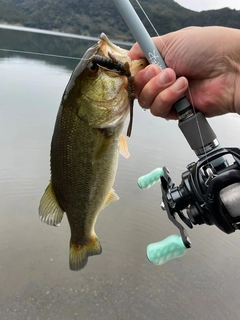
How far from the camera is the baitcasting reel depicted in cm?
124

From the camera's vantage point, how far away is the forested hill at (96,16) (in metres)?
24.7

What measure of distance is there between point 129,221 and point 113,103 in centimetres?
270

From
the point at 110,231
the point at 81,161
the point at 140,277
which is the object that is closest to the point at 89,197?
the point at 81,161

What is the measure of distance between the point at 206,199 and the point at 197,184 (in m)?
0.08

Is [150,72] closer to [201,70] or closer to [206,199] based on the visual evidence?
[201,70]

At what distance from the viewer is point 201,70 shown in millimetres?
1688

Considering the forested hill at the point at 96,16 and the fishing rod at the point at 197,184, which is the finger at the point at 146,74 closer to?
the fishing rod at the point at 197,184

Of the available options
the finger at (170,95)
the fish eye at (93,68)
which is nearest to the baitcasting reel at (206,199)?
the finger at (170,95)

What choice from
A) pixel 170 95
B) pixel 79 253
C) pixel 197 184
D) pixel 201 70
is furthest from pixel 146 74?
pixel 79 253

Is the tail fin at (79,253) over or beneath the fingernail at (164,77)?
beneath

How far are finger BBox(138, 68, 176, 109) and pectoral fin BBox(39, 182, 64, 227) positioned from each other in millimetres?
632

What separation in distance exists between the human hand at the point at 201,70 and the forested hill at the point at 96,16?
1873cm

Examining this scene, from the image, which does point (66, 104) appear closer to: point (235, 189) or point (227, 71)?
point (235, 189)

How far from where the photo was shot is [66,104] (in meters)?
1.36
